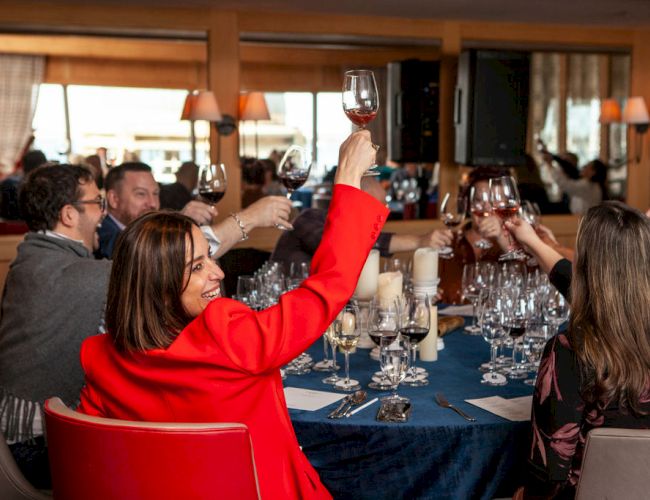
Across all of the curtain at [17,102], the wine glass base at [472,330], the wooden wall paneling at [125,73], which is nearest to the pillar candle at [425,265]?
the wine glass base at [472,330]

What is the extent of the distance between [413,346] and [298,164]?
81 cm

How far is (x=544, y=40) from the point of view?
7.23 m

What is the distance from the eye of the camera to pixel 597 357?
1.80m

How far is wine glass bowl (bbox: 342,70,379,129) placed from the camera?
1.99 metres

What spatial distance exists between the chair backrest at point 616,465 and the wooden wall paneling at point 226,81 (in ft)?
17.1

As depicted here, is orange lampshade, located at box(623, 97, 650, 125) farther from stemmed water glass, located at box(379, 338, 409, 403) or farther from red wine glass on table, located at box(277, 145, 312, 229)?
stemmed water glass, located at box(379, 338, 409, 403)

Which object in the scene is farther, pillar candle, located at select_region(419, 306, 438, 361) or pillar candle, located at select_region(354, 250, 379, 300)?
pillar candle, located at select_region(354, 250, 379, 300)

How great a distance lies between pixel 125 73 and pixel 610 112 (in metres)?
4.68

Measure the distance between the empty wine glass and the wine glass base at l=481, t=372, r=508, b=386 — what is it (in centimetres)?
91

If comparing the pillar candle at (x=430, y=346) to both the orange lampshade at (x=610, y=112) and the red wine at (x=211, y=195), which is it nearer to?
the red wine at (x=211, y=195)

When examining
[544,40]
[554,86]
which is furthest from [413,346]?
[554,86]

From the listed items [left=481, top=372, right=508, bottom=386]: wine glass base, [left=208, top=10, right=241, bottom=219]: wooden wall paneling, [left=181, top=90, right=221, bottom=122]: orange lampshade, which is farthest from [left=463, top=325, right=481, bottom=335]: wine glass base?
[left=208, top=10, right=241, bottom=219]: wooden wall paneling

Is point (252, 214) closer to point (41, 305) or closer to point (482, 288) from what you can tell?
point (41, 305)

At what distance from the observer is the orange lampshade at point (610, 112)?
25.5 ft
